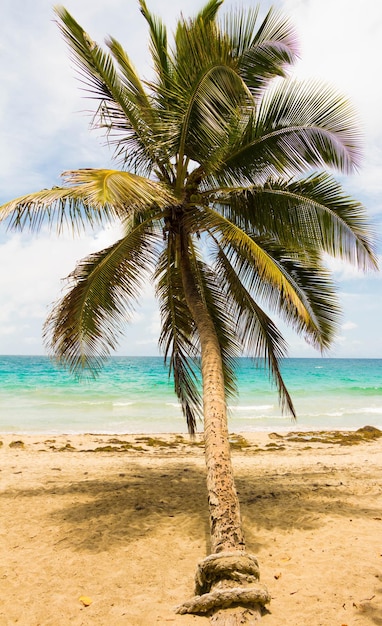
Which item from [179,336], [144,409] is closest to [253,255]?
[179,336]

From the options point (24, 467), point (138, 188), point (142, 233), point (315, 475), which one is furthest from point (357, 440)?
point (138, 188)

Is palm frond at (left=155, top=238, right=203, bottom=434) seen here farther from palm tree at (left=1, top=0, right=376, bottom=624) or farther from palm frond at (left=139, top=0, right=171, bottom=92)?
palm frond at (left=139, top=0, right=171, bottom=92)

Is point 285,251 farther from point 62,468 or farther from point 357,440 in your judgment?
point 357,440

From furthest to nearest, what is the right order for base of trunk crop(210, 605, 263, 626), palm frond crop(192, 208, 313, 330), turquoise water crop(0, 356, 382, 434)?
turquoise water crop(0, 356, 382, 434) → palm frond crop(192, 208, 313, 330) → base of trunk crop(210, 605, 263, 626)

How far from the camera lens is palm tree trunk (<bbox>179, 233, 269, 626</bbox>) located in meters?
4.14

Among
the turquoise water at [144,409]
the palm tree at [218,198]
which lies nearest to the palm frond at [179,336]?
the palm tree at [218,198]

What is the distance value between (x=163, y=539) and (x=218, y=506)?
54.4 inches

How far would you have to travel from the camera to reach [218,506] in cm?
493

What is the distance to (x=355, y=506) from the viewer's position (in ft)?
23.0

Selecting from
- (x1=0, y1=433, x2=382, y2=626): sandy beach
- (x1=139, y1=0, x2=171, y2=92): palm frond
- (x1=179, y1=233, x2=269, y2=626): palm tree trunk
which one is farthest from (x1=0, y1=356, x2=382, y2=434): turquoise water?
(x1=139, y1=0, x2=171, y2=92): palm frond

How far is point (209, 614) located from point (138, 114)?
5.74m

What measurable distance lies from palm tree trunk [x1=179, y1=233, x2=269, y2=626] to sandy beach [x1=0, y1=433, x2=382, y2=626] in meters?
0.26

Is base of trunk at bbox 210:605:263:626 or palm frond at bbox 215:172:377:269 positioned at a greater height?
palm frond at bbox 215:172:377:269

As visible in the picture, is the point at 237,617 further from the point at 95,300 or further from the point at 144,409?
the point at 144,409
